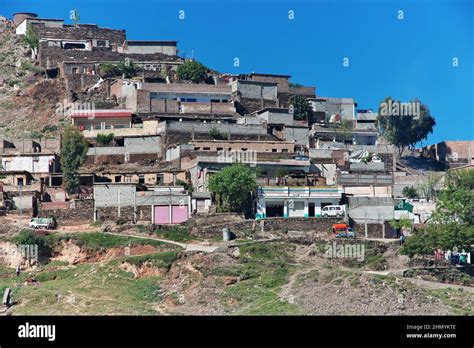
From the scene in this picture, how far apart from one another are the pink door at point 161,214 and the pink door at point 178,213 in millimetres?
242

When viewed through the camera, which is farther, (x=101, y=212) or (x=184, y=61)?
(x=184, y=61)

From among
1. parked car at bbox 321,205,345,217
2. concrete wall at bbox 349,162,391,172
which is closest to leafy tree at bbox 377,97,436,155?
concrete wall at bbox 349,162,391,172

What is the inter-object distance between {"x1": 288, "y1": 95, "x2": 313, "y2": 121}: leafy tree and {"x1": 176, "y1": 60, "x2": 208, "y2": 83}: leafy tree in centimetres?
611

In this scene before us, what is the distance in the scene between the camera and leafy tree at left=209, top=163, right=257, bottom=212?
6094 centimetres

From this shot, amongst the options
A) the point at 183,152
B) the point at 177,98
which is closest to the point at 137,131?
the point at 183,152

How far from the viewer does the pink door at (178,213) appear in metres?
61.8

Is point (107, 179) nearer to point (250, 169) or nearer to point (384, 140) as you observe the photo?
point (250, 169)

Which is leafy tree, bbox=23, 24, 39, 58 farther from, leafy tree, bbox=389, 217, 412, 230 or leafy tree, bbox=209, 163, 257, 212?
leafy tree, bbox=389, 217, 412, 230

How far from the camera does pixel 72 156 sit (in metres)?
66.9

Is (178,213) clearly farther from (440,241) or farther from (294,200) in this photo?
(440,241)
